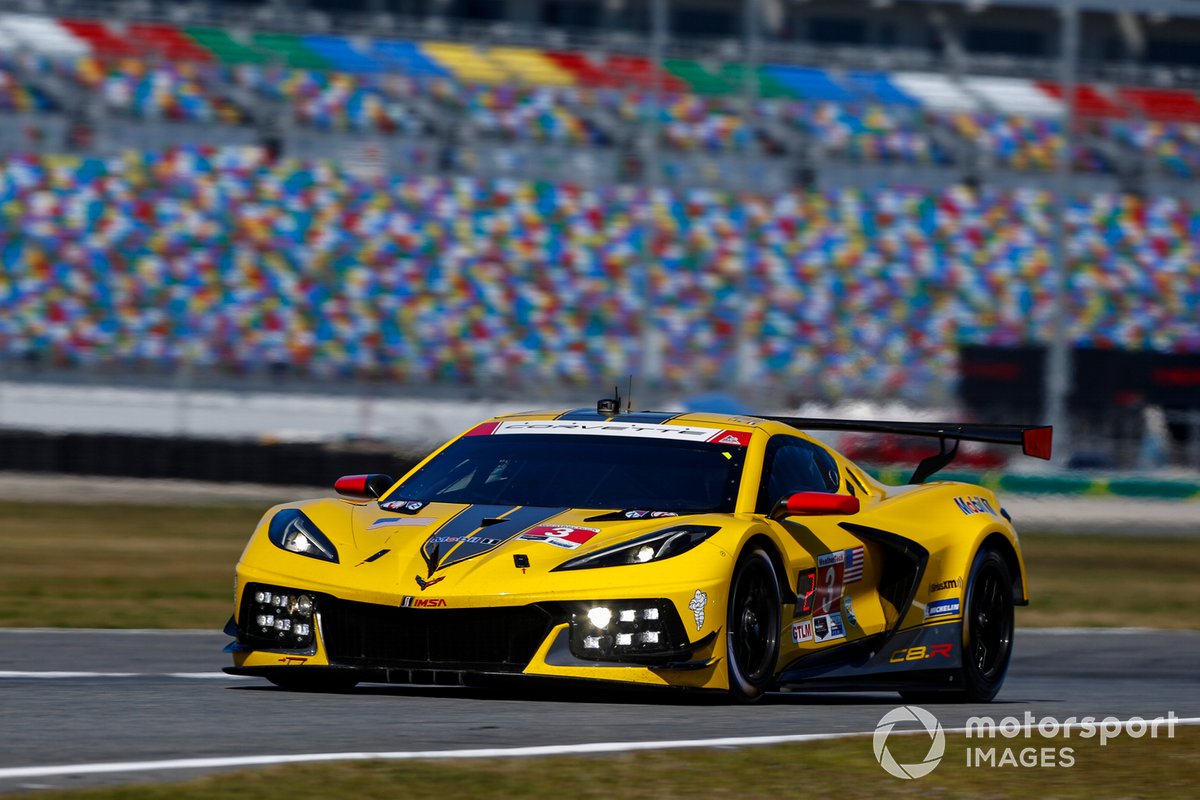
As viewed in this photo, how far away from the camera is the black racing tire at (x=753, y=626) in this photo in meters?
6.37

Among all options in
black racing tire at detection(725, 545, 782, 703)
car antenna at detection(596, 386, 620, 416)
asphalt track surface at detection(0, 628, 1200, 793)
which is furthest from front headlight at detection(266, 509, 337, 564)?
car antenna at detection(596, 386, 620, 416)

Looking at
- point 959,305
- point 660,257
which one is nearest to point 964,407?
point 959,305

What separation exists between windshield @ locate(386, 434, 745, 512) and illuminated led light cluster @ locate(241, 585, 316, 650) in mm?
858

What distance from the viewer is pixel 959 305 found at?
105ft

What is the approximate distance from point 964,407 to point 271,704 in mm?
24221

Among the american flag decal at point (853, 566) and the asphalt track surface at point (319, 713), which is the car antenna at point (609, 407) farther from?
the asphalt track surface at point (319, 713)

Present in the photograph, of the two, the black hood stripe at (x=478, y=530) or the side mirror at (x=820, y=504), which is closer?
the black hood stripe at (x=478, y=530)

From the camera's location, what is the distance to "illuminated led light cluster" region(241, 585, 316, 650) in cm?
632

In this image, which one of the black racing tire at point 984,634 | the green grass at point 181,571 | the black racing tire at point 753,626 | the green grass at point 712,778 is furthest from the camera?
the green grass at point 181,571

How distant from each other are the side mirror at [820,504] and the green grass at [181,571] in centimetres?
544

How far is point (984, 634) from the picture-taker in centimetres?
789

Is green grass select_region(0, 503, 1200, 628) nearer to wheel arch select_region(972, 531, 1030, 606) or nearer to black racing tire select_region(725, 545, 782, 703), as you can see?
wheel arch select_region(972, 531, 1030, 606)

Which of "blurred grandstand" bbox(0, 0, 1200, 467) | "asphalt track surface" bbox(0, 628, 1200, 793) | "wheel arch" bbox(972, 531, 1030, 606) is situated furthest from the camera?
"blurred grandstand" bbox(0, 0, 1200, 467)

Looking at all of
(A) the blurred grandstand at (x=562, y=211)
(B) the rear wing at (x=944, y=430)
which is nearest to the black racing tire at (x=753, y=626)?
(B) the rear wing at (x=944, y=430)
